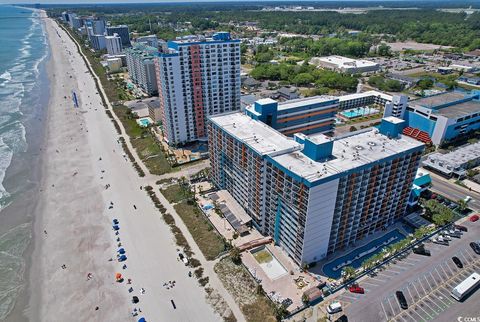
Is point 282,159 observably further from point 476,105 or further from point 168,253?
point 476,105

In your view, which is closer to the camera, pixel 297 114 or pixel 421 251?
pixel 421 251

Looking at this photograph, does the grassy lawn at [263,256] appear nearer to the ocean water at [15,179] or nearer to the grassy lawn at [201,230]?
the grassy lawn at [201,230]

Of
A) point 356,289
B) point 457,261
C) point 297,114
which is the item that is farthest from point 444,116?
point 356,289

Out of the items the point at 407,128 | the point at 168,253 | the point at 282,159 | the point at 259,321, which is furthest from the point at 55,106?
the point at 407,128

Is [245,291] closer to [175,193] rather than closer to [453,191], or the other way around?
[175,193]

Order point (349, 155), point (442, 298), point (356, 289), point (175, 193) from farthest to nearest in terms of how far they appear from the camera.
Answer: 1. point (175, 193)
2. point (349, 155)
3. point (356, 289)
4. point (442, 298)

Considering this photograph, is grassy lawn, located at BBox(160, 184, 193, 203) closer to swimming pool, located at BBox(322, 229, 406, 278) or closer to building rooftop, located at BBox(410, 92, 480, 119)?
swimming pool, located at BBox(322, 229, 406, 278)

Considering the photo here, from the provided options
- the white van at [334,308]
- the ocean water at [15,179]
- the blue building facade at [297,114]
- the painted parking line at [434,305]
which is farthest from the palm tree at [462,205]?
the ocean water at [15,179]
